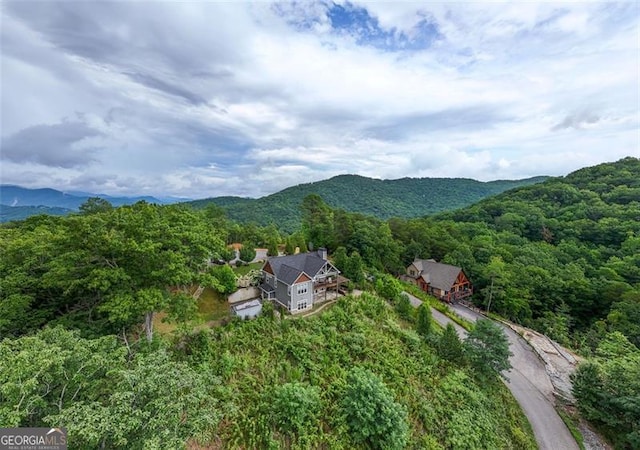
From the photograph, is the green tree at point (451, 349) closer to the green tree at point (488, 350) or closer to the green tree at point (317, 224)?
the green tree at point (488, 350)

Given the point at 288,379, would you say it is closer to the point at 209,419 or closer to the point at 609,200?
the point at 209,419

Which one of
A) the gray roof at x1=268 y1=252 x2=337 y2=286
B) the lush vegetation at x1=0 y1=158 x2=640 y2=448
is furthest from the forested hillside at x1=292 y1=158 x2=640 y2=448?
the gray roof at x1=268 y1=252 x2=337 y2=286

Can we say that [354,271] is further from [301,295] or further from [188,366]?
[188,366]

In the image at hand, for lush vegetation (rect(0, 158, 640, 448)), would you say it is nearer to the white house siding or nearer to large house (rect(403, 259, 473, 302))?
the white house siding

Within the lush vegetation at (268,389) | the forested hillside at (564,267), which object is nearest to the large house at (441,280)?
the forested hillside at (564,267)

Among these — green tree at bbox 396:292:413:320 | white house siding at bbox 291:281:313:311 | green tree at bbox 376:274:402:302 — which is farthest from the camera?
green tree at bbox 376:274:402:302

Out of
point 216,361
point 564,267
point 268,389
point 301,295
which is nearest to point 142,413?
point 268,389

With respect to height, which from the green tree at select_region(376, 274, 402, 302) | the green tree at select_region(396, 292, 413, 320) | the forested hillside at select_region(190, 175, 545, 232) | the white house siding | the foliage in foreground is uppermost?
the forested hillside at select_region(190, 175, 545, 232)
